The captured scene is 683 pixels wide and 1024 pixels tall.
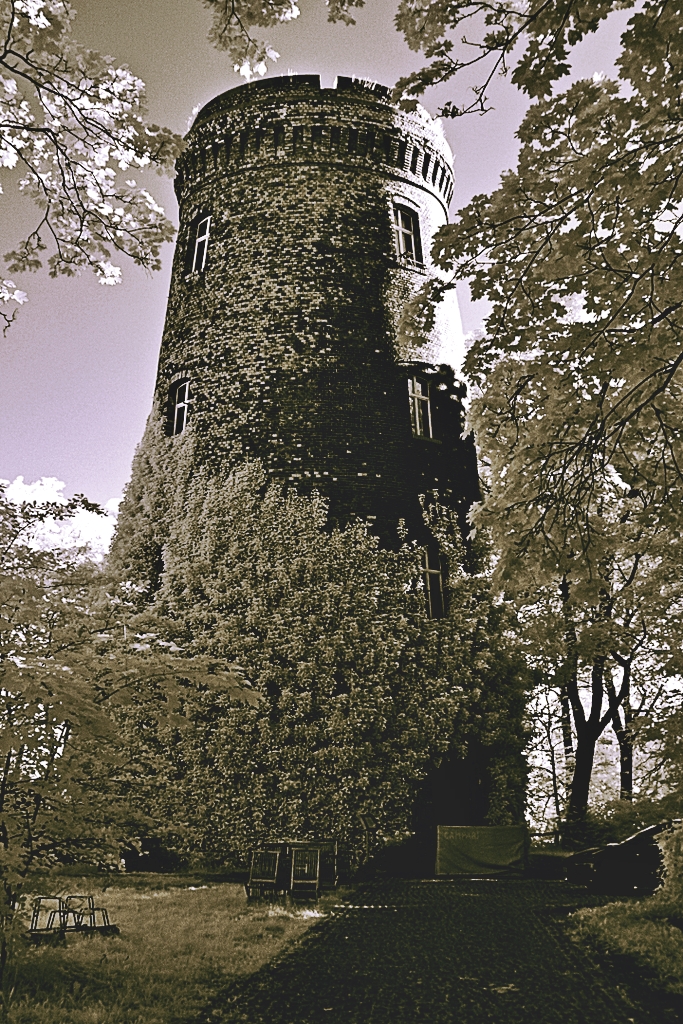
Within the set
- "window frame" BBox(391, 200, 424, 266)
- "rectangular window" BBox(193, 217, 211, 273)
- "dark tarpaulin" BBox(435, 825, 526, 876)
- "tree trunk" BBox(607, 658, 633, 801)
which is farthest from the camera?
"rectangular window" BBox(193, 217, 211, 273)

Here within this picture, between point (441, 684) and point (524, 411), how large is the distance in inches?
332

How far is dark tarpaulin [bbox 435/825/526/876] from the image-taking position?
48.6 ft

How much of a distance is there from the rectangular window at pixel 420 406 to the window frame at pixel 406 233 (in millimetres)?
3287

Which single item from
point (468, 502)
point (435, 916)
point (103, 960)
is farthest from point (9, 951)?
point (468, 502)

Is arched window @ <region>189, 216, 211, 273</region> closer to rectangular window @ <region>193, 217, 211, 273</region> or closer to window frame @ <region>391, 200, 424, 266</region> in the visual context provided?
rectangular window @ <region>193, 217, 211, 273</region>

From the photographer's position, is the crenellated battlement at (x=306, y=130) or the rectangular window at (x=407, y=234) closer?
the crenellated battlement at (x=306, y=130)

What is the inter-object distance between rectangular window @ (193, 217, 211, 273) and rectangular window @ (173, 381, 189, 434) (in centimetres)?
305

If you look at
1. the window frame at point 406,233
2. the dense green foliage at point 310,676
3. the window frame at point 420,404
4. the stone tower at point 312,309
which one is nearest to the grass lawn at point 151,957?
the dense green foliage at point 310,676

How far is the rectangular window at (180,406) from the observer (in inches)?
731

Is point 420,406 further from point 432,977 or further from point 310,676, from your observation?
point 432,977

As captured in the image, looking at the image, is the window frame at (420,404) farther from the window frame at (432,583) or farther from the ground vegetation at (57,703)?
the ground vegetation at (57,703)

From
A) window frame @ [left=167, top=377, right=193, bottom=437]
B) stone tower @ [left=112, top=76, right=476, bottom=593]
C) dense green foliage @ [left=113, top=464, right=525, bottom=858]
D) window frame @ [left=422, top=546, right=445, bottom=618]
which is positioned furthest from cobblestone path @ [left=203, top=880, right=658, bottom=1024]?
window frame @ [left=167, top=377, right=193, bottom=437]

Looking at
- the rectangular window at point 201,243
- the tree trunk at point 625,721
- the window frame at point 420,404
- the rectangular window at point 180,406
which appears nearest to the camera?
the window frame at point 420,404

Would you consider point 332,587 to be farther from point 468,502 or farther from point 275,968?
point 275,968
